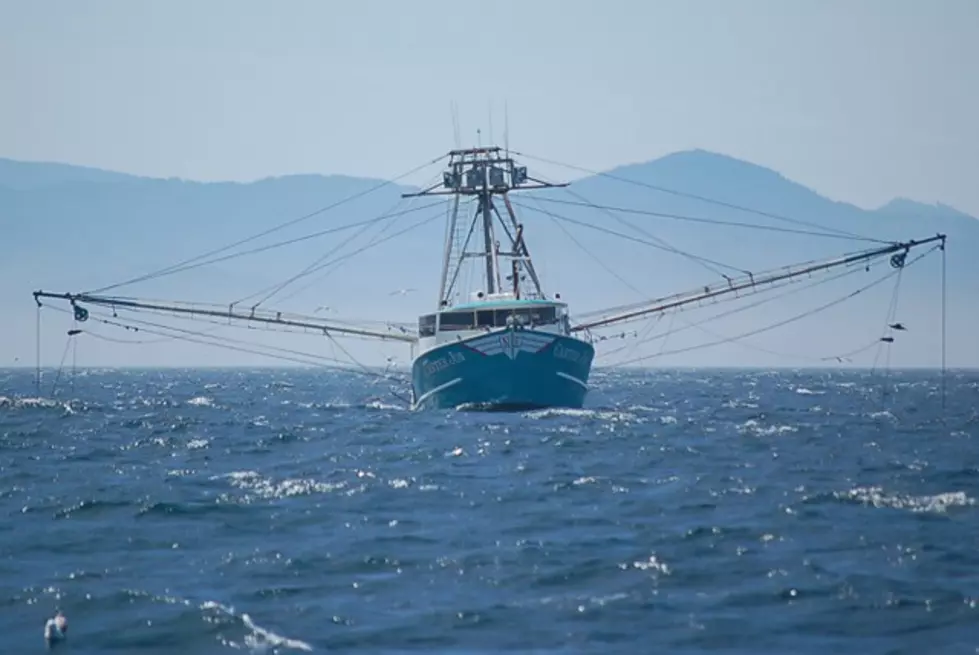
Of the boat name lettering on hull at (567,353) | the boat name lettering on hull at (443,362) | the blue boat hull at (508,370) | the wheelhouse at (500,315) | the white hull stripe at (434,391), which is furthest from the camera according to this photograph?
the wheelhouse at (500,315)

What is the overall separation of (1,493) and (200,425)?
3050 centimetres

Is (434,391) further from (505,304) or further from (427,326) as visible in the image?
(505,304)

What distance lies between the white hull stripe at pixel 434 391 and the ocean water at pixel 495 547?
13.7m

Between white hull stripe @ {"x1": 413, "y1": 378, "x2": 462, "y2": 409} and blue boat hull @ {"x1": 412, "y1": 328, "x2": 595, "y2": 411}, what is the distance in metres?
0.05

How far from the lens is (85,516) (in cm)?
3052

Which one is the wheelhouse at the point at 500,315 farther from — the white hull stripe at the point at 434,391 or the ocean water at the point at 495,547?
the ocean water at the point at 495,547

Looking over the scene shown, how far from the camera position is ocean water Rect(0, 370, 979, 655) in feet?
65.1

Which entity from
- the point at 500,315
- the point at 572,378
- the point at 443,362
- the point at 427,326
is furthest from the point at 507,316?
the point at 427,326

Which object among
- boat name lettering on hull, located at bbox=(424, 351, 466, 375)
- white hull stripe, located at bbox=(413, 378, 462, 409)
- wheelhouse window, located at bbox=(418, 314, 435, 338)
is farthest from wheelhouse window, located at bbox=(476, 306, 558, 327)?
wheelhouse window, located at bbox=(418, 314, 435, 338)

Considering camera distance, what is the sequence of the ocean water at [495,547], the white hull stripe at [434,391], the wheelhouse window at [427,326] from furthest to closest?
1. the wheelhouse window at [427,326]
2. the white hull stripe at [434,391]
3. the ocean water at [495,547]

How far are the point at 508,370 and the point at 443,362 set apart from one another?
389cm

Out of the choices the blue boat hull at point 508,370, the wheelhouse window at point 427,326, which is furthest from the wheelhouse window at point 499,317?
the wheelhouse window at point 427,326

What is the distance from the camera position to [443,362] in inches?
2496

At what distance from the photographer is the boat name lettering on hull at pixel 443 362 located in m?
61.9
